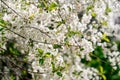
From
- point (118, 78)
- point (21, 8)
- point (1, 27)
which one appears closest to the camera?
point (1, 27)

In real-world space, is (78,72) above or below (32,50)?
below

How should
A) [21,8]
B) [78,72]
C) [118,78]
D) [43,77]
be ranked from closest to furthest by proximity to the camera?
[21,8]
[43,77]
[78,72]
[118,78]

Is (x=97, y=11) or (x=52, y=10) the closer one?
(x=52, y=10)

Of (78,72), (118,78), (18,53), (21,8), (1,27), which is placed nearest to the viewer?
(1,27)

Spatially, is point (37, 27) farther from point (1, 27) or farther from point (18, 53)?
point (18, 53)

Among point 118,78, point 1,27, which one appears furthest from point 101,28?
point 118,78

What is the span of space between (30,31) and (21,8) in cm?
24

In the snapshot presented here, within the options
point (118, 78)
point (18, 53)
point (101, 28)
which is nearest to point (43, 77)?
point (18, 53)

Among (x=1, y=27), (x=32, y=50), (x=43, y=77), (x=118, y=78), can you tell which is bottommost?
(x=118, y=78)

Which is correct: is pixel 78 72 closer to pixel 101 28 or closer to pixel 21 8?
pixel 101 28

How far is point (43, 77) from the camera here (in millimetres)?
4082

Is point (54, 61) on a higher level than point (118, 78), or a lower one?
higher

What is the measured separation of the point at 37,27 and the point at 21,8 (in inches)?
9.6

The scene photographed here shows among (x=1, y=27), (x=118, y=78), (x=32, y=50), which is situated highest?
(x=1, y=27)
